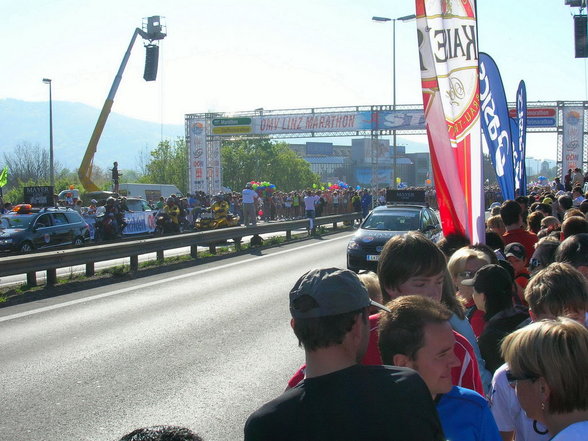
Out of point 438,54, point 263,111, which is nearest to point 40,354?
point 438,54

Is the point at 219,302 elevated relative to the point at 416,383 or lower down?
lower down

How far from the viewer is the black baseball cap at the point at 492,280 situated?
4184 mm

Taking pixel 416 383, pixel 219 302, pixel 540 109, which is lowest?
pixel 219 302

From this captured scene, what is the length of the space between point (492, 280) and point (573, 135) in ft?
135

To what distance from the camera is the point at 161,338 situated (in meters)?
9.32

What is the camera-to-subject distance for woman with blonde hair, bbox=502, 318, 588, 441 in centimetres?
242

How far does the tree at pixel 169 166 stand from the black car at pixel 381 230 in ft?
276

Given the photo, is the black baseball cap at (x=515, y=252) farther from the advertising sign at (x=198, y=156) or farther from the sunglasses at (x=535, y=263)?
the advertising sign at (x=198, y=156)

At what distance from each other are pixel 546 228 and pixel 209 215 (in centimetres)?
2205

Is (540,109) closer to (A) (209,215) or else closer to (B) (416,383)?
(A) (209,215)

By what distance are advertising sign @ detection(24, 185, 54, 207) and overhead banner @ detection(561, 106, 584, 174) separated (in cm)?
2915

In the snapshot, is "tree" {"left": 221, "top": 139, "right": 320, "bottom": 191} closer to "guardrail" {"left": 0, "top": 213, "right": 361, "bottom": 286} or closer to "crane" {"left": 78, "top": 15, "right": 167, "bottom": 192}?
"crane" {"left": 78, "top": 15, "right": 167, "bottom": 192}

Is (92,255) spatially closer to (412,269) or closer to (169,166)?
(412,269)

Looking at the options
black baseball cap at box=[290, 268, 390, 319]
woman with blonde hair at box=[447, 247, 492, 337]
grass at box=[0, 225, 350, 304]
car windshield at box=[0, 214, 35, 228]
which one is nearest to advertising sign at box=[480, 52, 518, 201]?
woman with blonde hair at box=[447, 247, 492, 337]
